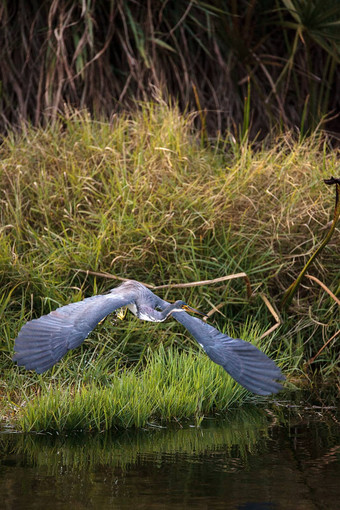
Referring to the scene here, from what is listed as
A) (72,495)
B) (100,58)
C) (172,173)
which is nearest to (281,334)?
(172,173)

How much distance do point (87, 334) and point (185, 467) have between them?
0.70 m

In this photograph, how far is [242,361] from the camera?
3.65 metres

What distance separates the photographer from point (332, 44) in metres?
6.67

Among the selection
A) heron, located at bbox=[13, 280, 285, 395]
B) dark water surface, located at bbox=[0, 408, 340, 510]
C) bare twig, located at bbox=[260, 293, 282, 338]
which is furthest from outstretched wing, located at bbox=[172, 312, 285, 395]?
bare twig, located at bbox=[260, 293, 282, 338]

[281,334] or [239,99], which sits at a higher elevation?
[239,99]

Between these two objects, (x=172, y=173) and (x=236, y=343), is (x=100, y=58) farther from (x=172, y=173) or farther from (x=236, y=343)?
(x=236, y=343)

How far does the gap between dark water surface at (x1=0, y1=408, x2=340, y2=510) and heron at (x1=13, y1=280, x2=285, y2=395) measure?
307 mm

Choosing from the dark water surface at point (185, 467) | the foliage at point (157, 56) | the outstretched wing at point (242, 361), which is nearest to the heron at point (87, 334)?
the outstretched wing at point (242, 361)

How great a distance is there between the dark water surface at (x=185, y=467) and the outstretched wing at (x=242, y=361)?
0.94 ft

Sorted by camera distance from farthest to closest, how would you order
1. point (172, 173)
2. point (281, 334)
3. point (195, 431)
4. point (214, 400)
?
point (172, 173) < point (281, 334) < point (214, 400) < point (195, 431)

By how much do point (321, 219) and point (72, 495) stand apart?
285cm

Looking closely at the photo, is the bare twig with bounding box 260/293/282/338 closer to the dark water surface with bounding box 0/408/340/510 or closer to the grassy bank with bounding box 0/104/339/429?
the grassy bank with bounding box 0/104/339/429

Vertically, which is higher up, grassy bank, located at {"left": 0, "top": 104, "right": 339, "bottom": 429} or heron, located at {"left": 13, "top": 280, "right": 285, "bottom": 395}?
heron, located at {"left": 13, "top": 280, "right": 285, "bottom": 395}

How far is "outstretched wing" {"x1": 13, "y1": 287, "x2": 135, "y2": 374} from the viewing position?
351 centimetres
